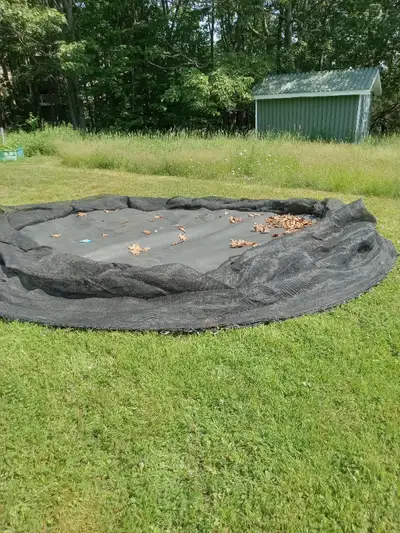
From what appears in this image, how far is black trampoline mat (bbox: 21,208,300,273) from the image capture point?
361 centimetres

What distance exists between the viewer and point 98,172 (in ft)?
29.7

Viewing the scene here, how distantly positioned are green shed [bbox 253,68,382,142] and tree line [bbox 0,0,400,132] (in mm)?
1831

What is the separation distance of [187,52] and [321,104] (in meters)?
8.81

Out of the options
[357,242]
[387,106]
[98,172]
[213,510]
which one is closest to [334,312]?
[357,242]

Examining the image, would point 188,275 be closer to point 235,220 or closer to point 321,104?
point 235,220

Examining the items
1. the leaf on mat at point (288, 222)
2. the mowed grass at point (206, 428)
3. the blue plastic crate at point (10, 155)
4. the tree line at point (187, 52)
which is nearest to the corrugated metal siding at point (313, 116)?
the tree line at point (187, 52)

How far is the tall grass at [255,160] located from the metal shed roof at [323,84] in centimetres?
351

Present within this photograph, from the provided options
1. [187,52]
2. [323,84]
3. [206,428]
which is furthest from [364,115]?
[206,428]

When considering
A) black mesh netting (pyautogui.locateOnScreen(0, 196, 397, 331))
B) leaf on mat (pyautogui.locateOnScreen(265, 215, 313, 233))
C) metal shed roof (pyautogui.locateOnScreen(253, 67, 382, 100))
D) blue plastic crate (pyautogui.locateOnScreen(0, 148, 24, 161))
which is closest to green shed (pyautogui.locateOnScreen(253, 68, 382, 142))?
metal shed roof (pyautogui.locateOnScreen(253, 67, 382, 100))

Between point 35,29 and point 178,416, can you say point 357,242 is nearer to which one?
point 178,416

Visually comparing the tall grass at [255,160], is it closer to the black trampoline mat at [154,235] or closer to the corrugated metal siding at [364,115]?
the black trampoline mat at [154,235]

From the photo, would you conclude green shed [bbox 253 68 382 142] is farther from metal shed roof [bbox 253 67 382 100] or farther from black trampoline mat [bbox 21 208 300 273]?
black trampoline mat [bbox 21 208 300 273]

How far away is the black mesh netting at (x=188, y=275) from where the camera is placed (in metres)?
2.65

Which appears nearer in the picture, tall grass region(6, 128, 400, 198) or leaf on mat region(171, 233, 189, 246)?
leaf on mat region(171, 233, 189, 246)
